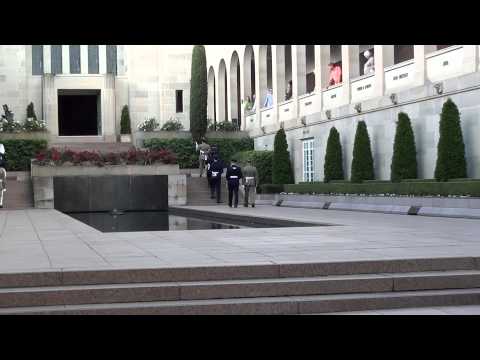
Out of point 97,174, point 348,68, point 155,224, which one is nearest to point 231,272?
point 155,224

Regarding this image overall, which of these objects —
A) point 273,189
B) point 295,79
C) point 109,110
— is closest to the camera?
point 273,189

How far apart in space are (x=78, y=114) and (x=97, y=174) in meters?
30.5

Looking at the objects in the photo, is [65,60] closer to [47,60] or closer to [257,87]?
[47,60]

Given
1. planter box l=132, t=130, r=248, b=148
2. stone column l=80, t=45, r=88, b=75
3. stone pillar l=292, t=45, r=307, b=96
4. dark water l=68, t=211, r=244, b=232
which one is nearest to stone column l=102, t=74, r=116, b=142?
stone column l=80, t=45, r=88, b=75

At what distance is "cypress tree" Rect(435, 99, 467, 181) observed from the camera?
70.4ft

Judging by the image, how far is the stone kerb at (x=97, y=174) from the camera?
29781mm

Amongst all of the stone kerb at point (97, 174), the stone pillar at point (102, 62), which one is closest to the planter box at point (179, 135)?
the stone kerb at point (97, 174)

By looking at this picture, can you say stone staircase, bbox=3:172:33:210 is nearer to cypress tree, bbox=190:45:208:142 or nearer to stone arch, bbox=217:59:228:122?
cypress tree, bbox=190:45:208:142

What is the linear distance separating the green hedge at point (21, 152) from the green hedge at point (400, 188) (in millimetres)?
13522

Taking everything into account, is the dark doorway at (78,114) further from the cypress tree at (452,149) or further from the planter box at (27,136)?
the cypress tree at (452,149)

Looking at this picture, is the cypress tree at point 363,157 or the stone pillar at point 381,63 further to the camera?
the cypress tree at point 363,157

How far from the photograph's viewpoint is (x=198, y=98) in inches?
1690
